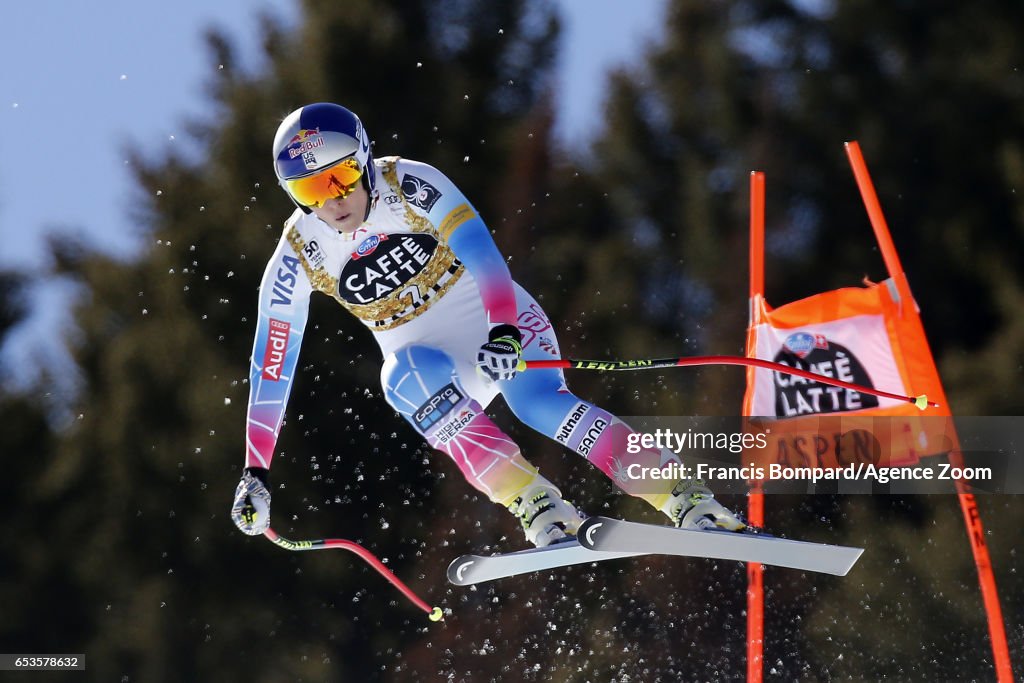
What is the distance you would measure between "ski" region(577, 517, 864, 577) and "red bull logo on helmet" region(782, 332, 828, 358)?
9.25 feet

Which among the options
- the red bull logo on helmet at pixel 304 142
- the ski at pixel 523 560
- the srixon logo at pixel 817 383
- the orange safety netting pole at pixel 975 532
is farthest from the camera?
the srixon logo at pixel 817 383

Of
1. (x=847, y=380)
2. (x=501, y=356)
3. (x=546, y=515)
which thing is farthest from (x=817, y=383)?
(x=501, y=356)

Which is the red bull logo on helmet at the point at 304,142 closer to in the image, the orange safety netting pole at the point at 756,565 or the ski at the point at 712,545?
the ski at the point at 712,545

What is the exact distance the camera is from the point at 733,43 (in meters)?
13.3

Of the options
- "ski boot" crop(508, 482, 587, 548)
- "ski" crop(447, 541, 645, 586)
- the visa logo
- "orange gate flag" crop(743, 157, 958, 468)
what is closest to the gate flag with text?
"orange gate flag" crop(743, 157, 958, 468)

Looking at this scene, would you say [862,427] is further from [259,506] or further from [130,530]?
[130,530]

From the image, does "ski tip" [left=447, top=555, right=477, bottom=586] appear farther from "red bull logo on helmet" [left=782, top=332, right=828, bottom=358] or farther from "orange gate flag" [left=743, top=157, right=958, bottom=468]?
"red bull logo on helmet" [left=782, top=332, right=828, bottom=358]

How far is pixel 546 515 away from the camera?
4715 millimetres

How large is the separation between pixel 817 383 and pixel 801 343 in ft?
0.74

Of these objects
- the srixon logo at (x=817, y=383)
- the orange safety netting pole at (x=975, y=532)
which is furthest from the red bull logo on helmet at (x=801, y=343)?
the orange safety netting pole at (x=975, y=532)

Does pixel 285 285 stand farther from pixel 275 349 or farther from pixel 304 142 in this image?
pixel 304 142

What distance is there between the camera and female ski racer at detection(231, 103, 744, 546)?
467cm

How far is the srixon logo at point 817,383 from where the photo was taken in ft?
23.1

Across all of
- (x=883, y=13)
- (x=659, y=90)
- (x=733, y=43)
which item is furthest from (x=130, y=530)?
(x=883, y=13)
